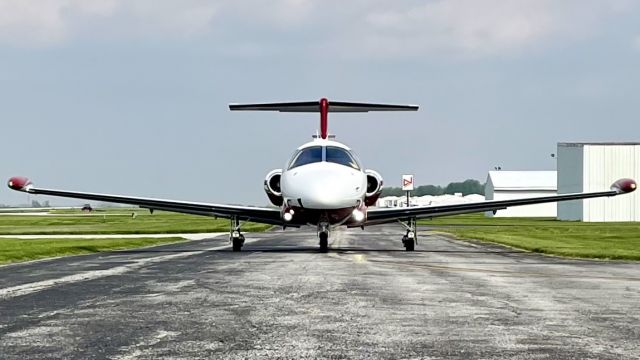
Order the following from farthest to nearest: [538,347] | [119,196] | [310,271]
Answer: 1. [119,196]
2. [310,271]
3. [538,347]

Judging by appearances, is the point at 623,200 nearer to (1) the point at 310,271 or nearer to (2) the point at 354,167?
(2) the point at 354,167

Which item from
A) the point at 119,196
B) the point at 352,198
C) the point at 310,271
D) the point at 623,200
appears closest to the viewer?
the point at 310,271

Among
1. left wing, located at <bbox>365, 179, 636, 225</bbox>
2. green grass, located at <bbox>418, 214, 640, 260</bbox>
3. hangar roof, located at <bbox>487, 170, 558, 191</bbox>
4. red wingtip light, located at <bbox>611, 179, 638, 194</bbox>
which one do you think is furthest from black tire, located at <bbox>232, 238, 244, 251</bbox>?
hangar roof, located at <bbox>487, 170, 558, 191</bbox>

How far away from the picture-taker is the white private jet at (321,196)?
A: 29.0 m

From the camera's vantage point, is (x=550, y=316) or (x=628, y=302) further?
(x=628, y=302)

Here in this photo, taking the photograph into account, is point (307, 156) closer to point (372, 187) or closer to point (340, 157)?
point (340, 157)

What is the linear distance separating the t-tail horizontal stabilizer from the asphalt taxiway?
16.8 m

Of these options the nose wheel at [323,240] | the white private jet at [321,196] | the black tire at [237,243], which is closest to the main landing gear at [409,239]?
the white private jet at [321,196]

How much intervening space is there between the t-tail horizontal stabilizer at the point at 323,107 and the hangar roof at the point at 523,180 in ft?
407

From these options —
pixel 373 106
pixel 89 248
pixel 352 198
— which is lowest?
pixel 89 248

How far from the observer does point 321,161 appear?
1195 inches

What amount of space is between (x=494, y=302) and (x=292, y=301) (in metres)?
3.36

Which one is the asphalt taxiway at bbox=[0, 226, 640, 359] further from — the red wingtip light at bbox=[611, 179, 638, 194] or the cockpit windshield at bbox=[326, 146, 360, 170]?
the red wingtip light at bbox=[611, 179, 638, 194]

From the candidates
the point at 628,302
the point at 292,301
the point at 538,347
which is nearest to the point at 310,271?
the point at 292,301
